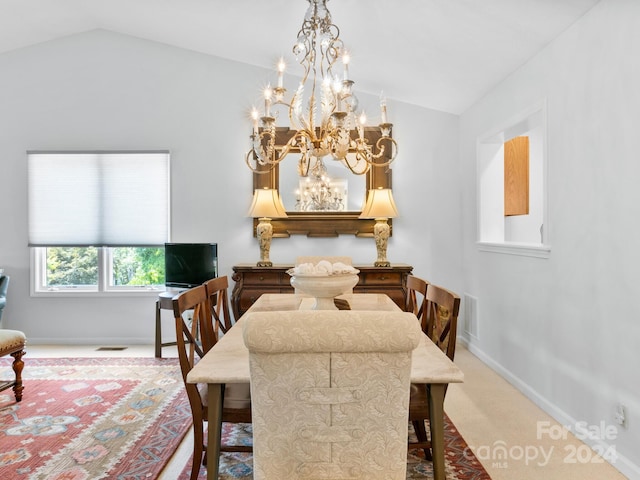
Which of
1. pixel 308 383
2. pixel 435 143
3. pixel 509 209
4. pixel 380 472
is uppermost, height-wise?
pixel 435 143

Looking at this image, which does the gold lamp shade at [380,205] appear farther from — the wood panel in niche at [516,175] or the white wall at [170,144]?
the wood panel in niche at [516,175]

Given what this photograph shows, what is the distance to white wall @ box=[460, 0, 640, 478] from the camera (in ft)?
6.91

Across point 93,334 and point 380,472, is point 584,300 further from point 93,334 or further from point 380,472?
point 93,334

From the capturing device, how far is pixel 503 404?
3.00 metres

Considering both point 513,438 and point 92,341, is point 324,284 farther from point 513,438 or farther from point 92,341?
point 92,341

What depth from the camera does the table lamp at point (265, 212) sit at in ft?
13.9

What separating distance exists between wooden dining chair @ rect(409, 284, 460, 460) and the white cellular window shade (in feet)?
10.7

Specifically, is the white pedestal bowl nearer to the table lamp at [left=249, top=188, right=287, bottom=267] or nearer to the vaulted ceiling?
the vaulted ceiling

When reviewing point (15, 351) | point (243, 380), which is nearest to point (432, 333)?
point (243, 380)

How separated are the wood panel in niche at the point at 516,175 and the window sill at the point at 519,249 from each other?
2.02 ft

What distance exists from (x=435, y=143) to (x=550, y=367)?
263cm

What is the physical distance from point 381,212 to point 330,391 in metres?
3.13

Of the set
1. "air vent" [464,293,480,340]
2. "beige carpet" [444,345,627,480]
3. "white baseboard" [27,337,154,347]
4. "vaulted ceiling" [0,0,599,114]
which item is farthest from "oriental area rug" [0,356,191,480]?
"vaulted ceiling" [0,0,599,114]

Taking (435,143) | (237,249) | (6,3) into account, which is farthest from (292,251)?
(6,3)
